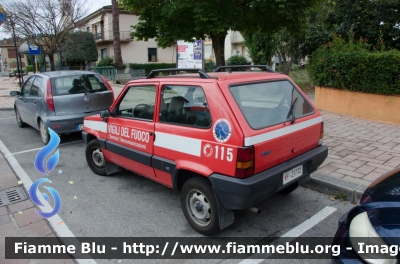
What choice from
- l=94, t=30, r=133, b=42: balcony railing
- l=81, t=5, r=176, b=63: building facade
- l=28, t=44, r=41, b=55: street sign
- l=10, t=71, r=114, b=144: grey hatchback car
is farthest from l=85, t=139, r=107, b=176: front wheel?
l=94, t=30, r=133, b=42: balcony railing

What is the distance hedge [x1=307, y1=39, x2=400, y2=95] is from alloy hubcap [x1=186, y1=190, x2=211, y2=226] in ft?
21.6

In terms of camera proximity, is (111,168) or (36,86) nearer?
(111,168)

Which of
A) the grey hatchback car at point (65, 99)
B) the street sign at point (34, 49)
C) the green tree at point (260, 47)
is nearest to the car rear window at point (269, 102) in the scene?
the grey hatchback car at point (65, 99)

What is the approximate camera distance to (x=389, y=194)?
225cm

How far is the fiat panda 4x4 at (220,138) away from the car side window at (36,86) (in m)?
3.82

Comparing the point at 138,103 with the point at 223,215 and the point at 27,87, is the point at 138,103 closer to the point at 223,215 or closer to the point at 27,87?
the point at 223,215

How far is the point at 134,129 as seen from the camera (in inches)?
158

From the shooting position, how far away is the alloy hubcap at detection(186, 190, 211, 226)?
3.28 meters

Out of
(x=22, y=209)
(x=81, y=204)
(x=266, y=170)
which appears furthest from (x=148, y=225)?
(x=22, y=209)

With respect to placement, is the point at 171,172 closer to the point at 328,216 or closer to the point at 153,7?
the point at 328,216

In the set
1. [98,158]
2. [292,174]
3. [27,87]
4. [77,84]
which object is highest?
[77,84]

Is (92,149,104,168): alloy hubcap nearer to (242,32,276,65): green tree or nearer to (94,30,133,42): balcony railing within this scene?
(242,32,276,65): green tree

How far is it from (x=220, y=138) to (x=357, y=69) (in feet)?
22.4

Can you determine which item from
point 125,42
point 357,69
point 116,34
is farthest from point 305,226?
point 125,42
